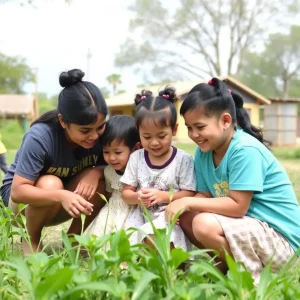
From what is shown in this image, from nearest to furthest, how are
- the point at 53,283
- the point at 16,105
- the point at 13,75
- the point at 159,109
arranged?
1. the point at 53,283
2. the point at 159,109
3. the point at 16,105
4. the point at 13,75

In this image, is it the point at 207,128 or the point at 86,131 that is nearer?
the point at 207,128

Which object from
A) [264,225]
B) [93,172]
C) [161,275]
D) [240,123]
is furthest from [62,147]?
[161,275]

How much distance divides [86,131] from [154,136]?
1.24 feet

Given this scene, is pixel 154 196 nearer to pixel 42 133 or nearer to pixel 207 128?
pixel 207 128

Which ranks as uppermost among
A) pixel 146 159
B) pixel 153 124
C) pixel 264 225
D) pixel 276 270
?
pixel 153 124

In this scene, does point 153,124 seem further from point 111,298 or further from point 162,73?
point 162,73

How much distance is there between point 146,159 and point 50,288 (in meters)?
1.45

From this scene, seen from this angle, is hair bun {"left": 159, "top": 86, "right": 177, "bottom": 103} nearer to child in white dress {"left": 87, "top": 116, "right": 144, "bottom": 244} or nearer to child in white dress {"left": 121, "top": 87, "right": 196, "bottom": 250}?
child in white dress {"left": 121, "top": 87, "right": 196, "bottom": 250}

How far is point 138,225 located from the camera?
2.79 metres

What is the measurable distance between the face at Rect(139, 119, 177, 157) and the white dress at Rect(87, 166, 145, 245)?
40 centimetres

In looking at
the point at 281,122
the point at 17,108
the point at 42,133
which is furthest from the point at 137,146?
the point at 17,108

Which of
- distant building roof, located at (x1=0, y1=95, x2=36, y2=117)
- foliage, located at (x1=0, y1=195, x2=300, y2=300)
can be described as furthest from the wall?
foliage, located at (x1=0, y1=195, x2=300, y2=300)

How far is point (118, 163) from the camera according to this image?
2873 millimetres

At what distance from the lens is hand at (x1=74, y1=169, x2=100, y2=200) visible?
2.88m
